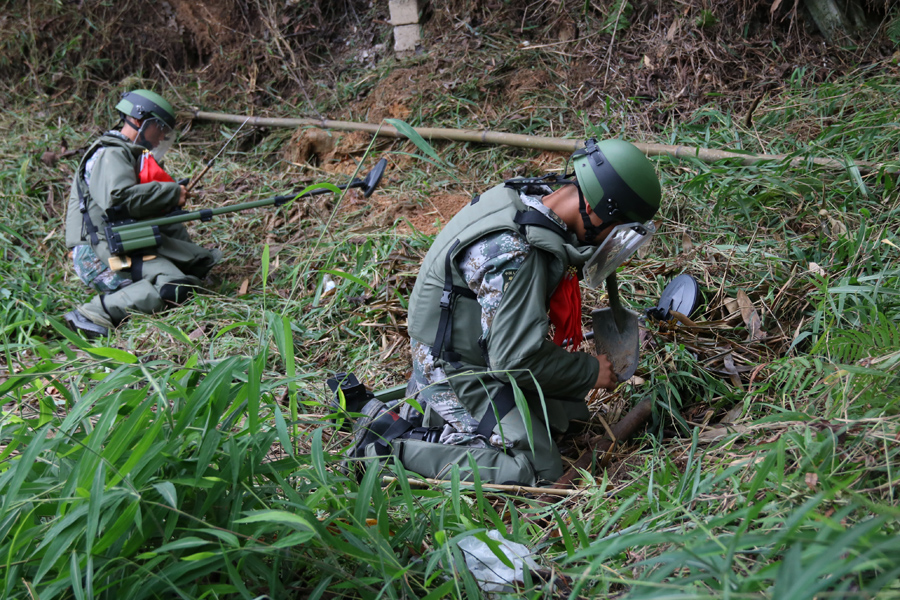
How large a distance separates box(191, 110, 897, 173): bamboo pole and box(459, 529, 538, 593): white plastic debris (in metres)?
1.63

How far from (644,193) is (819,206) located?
Answer: 5.69ft

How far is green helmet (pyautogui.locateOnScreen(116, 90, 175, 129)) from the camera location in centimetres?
515

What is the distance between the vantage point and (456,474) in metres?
1.88

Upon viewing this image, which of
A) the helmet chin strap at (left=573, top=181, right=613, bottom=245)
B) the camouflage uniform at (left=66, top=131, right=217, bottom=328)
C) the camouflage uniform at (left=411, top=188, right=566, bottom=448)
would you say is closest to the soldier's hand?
the camouflage uniform at (left=411, top=188, right=566, bottom=448)

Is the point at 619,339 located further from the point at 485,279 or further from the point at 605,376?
the point at 485,279

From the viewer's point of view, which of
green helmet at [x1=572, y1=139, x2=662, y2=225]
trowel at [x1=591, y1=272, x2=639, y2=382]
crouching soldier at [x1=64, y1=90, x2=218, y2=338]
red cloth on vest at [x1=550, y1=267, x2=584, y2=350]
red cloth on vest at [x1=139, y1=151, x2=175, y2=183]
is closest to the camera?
green helmet at [x1=572, y1=139, x2=662, y2=225]

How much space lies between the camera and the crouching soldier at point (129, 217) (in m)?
4.86

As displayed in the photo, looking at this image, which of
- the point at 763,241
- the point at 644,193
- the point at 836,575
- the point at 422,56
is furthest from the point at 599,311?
the point at 422,56

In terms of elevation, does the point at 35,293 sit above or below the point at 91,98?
below

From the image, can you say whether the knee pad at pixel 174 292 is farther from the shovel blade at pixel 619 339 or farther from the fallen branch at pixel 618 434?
the fallen branch at pixel 618 434

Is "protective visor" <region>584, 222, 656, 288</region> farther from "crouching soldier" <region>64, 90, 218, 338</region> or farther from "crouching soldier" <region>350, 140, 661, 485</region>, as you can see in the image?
"crouching soldier" <region>64, 90, 218, 338</region>

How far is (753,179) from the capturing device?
404cm

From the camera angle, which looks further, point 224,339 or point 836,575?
point 224,339

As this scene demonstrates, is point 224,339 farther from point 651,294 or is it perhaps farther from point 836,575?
point 836,575
